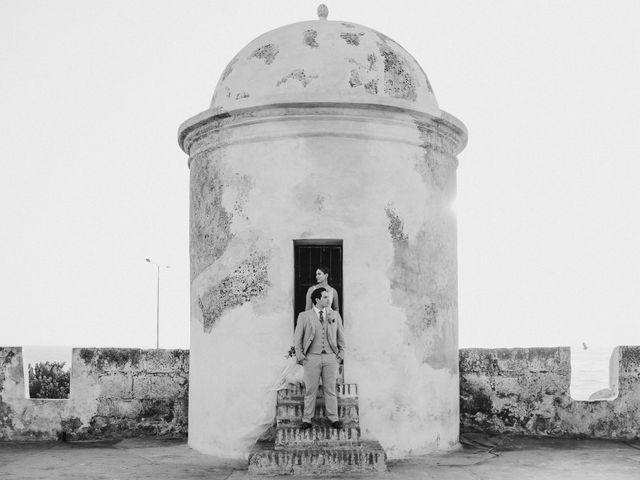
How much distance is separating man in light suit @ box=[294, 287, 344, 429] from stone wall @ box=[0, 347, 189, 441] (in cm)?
317

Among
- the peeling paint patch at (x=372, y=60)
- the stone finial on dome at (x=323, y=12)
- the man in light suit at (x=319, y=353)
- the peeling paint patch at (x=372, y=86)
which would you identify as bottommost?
the man in light suit at (x=319, y=353)

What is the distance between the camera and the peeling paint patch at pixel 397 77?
33.7 feet

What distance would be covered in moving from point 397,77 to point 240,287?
3180 mm

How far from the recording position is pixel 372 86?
10.1 metres

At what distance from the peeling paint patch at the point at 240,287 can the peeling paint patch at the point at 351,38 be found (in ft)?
9.25

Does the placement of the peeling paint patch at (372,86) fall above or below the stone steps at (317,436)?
above

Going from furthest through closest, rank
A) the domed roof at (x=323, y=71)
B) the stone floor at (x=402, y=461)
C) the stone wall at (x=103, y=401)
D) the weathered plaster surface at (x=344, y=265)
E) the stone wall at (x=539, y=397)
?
the stone wall at (x=103, y=401)
the stone wall at (x=539, y=397)
the domed roof at (x=323, y=71)
the weathered plaster surface at (x=344, y=265)
the stone floor at (x=402, y=461)

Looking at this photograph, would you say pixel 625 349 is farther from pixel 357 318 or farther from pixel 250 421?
pixel 250 421

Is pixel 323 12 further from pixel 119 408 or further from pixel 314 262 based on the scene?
pixel 119 408

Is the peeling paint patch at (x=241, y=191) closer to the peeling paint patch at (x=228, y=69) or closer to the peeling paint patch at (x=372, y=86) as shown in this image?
the peeling paint patch at (x=228, y=69)

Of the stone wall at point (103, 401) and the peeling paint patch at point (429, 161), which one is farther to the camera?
the stone wall at point (103, 401)

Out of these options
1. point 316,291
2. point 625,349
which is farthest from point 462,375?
point 316,291

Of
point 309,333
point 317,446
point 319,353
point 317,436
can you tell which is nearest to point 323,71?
point 309,333

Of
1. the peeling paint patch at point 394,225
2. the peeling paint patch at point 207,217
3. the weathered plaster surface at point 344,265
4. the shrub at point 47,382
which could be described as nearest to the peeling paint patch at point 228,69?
the weathered plaster surface at point 344,265
